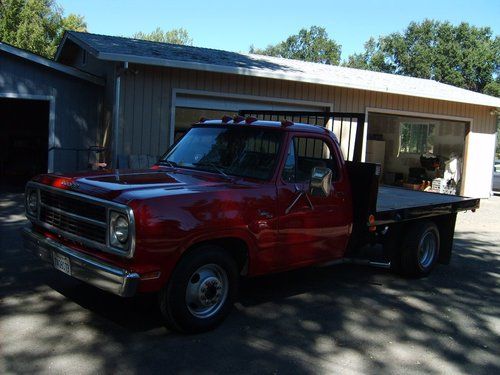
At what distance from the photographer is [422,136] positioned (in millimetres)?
21016

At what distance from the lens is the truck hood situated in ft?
13.8

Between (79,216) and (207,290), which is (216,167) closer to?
(207,290)

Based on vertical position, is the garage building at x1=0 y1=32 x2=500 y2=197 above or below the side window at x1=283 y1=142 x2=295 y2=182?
above

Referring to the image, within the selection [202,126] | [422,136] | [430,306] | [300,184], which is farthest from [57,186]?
[422,136]

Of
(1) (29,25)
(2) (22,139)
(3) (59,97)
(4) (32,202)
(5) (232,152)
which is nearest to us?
(4) (32,202)

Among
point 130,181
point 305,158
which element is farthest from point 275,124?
point 130,181

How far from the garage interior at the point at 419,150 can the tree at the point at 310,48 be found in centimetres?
4978

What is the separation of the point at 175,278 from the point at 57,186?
1.41 metres

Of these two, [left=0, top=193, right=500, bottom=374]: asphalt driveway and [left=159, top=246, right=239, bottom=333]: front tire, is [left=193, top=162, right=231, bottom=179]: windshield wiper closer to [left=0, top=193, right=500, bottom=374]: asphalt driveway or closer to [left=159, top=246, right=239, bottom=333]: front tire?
[left=159, top=246, right=239, bottom=333]: front tire

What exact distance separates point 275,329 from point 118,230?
1754 mm

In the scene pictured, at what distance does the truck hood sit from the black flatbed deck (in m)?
2.19

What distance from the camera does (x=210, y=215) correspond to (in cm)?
431

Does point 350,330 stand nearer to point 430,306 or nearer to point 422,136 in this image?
point 430,306

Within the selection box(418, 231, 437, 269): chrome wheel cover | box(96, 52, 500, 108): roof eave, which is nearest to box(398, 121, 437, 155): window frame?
box(96, 52, 500, 108): roof eave
